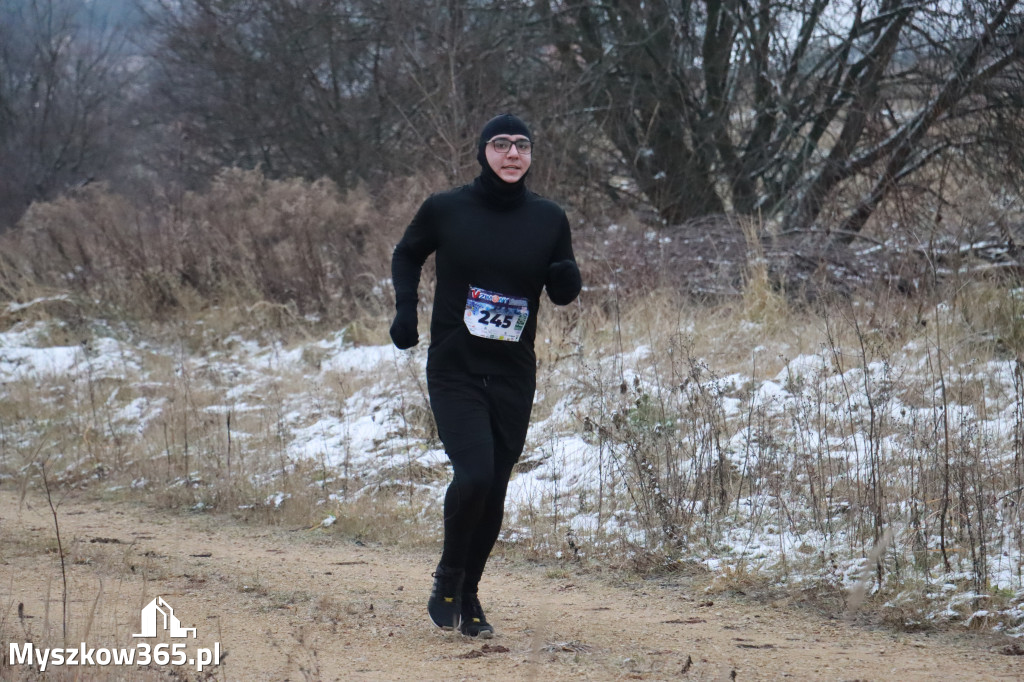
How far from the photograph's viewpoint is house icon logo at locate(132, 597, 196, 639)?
4.32 m

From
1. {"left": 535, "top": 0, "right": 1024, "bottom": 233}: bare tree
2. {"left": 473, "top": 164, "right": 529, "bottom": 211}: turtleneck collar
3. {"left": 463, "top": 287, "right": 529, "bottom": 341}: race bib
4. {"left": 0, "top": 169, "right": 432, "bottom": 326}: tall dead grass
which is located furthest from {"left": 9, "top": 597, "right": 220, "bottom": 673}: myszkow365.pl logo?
{"left": 535, "top": 0, "right": 1024, "bottom": 233}: bare tree

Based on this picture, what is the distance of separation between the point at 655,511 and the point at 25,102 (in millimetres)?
25228

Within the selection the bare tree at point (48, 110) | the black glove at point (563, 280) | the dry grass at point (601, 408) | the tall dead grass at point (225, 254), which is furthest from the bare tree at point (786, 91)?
the bare tree at point (48, 110)

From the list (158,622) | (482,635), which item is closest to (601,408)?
(482,635)

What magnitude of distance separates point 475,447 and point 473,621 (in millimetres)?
788

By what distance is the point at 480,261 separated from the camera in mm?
4230

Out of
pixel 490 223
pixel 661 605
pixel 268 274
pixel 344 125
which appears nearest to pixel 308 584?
pixel 661 605

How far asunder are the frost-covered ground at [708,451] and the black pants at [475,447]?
154 cm

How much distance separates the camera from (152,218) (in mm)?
15164

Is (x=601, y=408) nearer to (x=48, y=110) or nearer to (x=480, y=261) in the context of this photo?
(x=480, y=261)

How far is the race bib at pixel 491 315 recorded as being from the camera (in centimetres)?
421

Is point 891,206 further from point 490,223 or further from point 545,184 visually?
point 490,223

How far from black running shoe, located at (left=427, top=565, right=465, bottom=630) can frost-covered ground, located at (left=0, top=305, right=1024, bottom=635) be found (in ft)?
5.66

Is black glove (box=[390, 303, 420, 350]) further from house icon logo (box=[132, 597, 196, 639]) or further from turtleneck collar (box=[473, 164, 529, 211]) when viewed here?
house icon logo (box=[132, 597, 196, 639])
